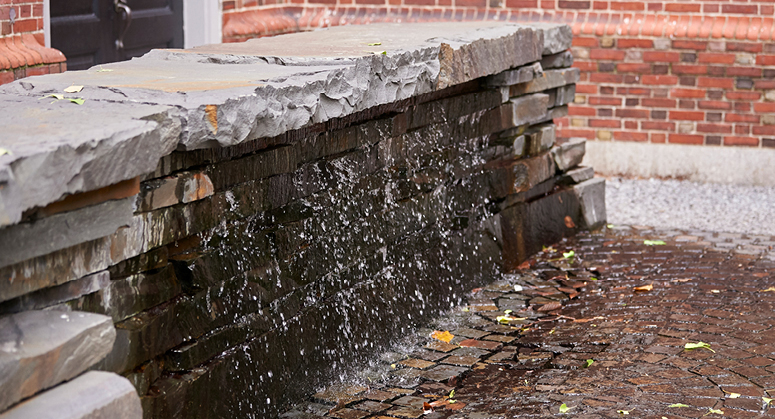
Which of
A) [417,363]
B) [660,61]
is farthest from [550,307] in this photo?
[660,61]

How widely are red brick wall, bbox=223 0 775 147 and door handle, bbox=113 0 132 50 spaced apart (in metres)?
1.35

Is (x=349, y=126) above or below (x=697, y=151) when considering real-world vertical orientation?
above

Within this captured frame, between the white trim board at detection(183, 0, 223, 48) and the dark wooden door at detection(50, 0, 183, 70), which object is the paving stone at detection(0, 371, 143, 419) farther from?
the white trim board at detection(183, 0, 223, 48)

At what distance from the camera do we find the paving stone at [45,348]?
1922 millimetres

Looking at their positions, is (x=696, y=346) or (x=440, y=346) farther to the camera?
(x=440, y=346)

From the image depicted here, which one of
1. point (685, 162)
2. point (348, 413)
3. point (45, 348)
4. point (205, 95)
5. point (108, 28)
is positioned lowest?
point (348, 413)

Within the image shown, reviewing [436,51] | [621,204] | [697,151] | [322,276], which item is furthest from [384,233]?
[697,151]

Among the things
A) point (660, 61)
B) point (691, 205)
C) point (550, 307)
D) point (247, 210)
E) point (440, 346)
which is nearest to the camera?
point (247, 210)

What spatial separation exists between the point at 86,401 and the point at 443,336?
88.9 inches

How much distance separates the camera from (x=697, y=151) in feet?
24.6

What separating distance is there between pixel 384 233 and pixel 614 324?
1.21 m

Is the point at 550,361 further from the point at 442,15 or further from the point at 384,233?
the point at 442,15

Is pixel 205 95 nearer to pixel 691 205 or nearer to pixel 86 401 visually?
pixel 86 401

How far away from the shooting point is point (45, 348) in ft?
6.57
